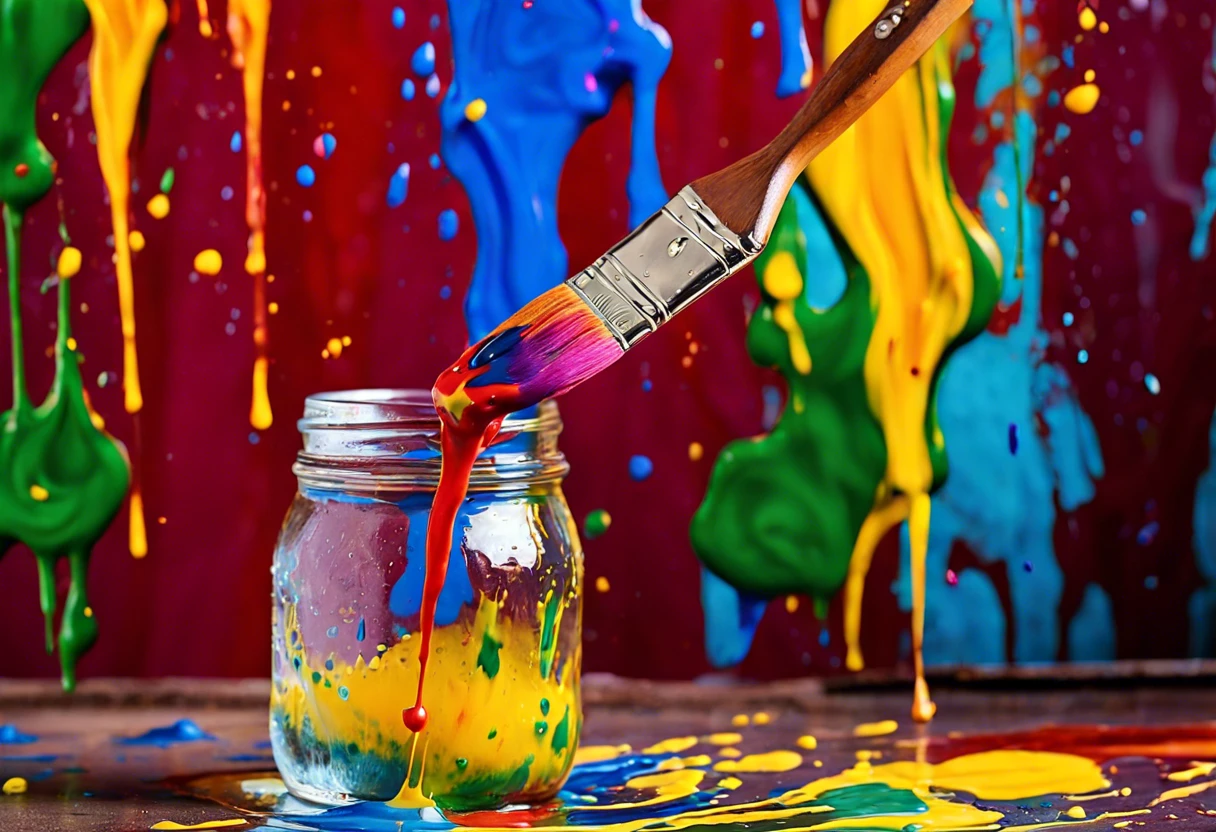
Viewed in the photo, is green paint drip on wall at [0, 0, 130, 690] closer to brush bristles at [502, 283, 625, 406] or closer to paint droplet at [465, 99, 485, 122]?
paint droplet at [465, 99, 485, 122]

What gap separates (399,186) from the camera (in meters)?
1.02

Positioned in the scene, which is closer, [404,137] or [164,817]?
[164,817]

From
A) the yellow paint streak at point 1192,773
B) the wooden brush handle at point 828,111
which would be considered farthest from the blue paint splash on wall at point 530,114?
the yellow paint streak at point 1192,773

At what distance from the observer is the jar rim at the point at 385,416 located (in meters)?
0.82

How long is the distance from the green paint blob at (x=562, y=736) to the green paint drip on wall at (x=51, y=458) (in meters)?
0.40

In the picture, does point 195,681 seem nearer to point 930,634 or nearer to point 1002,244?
point 930,634

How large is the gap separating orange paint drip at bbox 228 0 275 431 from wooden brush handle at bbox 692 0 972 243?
396mm

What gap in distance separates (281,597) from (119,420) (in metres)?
0.26

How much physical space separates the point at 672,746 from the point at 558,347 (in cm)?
34

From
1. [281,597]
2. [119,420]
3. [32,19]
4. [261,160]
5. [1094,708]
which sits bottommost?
[1094,708]

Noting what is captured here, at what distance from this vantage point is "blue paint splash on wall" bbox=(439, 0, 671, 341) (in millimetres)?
1009

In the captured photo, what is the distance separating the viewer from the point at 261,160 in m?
1.02

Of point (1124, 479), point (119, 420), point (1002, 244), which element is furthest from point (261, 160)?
point (1124, 479)

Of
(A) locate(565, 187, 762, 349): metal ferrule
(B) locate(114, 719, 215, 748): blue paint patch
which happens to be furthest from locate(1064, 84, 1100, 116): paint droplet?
(B) locate(114, 719, 215, 748): blue paint patch
